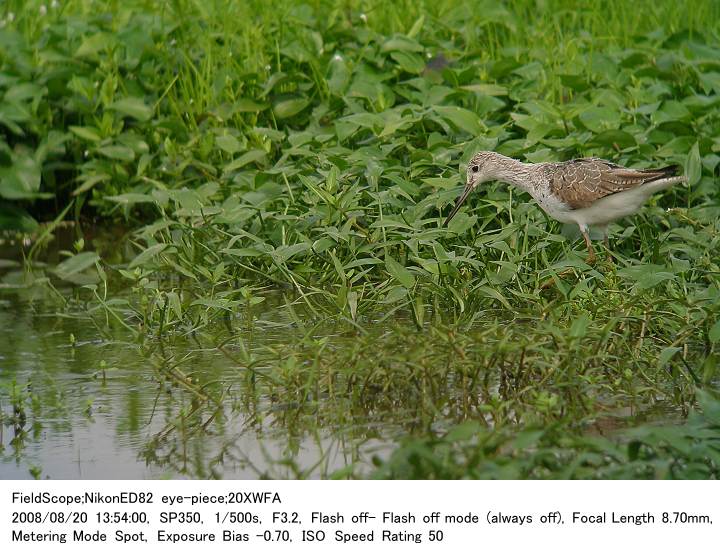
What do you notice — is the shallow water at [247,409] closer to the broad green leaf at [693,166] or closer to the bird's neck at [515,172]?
the bird's neck at [515,172]

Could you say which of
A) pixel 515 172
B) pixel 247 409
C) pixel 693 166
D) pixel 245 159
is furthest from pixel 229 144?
pixel 247 409

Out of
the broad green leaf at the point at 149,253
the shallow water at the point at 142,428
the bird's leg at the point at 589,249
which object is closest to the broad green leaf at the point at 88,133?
the broad green leaf at the point at 149,253

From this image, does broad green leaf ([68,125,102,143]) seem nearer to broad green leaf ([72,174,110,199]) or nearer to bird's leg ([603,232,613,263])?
broad green leaf ([72,174,110,199])

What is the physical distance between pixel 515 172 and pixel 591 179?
50 centimetres

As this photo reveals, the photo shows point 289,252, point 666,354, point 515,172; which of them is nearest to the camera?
point 666,354

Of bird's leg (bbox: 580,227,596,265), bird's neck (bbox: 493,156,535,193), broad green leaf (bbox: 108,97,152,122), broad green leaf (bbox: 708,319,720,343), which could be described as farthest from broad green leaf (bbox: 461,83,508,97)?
broad green leaf (bbox: 708,319,720,343)

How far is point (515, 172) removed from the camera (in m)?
7.74

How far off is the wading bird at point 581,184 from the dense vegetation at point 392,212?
0.15m

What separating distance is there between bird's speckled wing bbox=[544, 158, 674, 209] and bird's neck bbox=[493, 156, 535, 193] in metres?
0.16

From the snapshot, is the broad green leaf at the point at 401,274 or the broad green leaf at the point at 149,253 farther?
the broad green leaf at the point at 149,253

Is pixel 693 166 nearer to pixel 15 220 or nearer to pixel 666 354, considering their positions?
pixel 666 354

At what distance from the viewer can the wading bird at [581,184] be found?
23.9 ft
